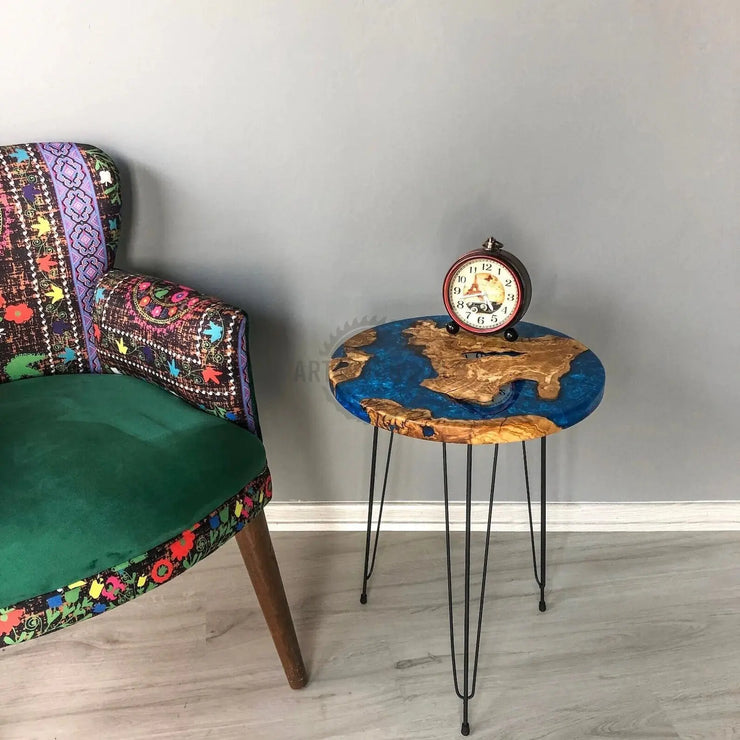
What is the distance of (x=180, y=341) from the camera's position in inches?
43.9

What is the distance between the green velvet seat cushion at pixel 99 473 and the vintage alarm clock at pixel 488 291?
40 cm

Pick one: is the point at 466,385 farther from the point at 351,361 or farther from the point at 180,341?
the point at 180,341

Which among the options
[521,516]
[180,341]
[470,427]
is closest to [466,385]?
[470,427]

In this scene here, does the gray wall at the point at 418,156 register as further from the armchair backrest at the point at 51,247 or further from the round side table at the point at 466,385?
the round side table at the point at 466,385

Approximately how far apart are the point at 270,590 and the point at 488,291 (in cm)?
59

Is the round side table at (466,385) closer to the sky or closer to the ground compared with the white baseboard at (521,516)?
closer to the sky

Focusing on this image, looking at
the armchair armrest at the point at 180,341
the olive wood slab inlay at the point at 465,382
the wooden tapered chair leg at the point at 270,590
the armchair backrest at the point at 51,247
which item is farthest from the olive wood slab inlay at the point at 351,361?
the armchair backrest at the point at 51,247

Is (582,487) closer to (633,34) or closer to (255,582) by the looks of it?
(255,582)

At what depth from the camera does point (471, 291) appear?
117 cm

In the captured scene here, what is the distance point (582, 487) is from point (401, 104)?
0.88 m

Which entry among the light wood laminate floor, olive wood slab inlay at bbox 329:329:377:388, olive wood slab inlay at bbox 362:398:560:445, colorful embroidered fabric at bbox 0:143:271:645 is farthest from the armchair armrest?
the light wood laminate floor

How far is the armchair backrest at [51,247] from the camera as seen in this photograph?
3.99 feet

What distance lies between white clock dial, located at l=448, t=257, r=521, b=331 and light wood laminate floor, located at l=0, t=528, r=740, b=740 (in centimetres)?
58

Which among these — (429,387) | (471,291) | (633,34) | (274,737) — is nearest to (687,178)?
(633,34)
